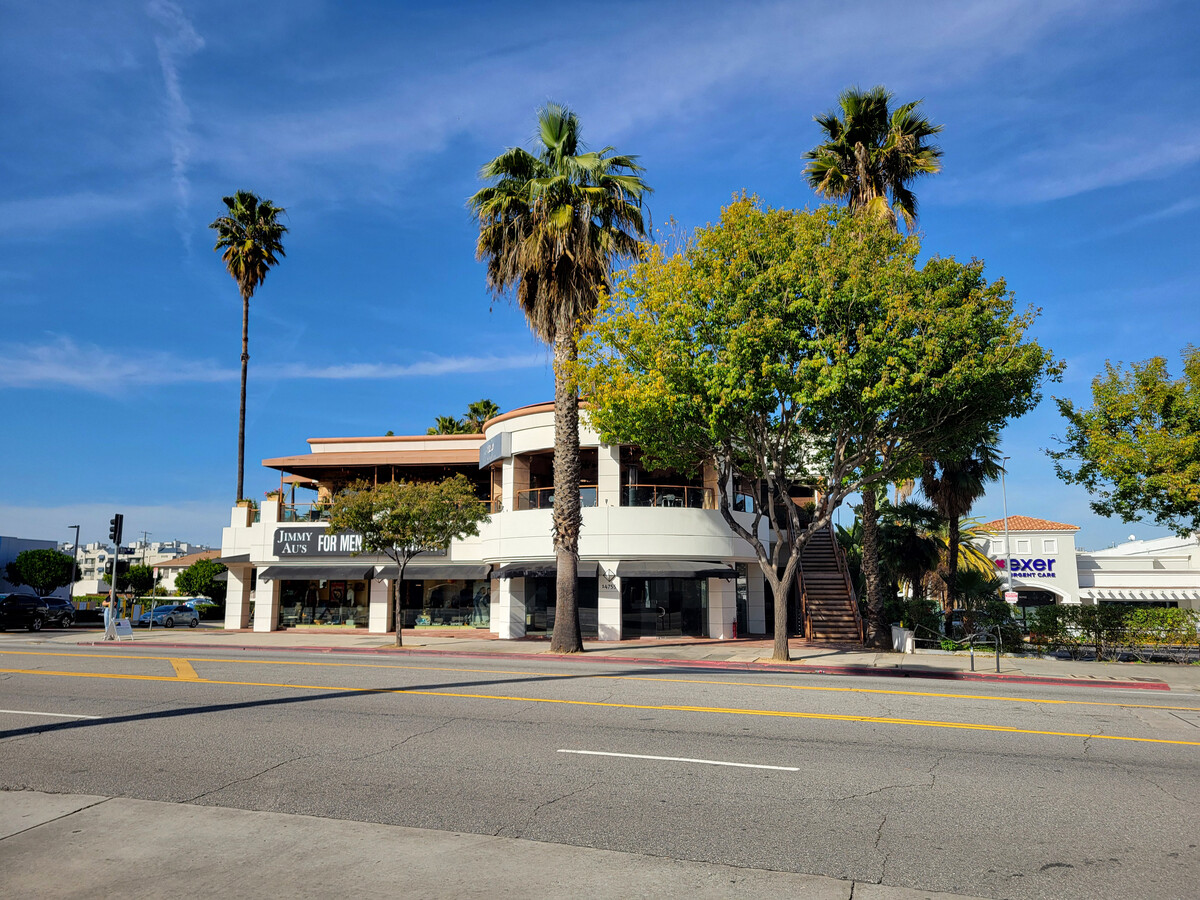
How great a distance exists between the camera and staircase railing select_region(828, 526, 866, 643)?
28547 mm

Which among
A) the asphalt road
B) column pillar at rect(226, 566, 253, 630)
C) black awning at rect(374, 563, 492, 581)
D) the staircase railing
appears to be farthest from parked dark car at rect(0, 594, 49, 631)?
the staircase railing

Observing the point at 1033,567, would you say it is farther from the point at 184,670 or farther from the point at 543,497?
the point at 184,670

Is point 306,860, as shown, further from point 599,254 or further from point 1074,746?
point 599,254

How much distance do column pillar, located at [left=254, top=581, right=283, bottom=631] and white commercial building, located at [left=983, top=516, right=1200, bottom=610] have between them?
38175 mm

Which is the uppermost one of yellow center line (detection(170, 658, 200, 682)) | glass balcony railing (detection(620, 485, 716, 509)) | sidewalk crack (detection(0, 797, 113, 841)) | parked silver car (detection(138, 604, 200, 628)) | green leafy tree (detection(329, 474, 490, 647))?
glass balcony railing (detection(620, 485, 716, 509))

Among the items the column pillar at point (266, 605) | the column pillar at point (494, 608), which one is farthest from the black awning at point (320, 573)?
the column pillar at point (494, 608)

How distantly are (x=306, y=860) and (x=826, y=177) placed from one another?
26295mm

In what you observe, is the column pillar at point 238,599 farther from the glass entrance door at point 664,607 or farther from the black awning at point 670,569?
the black awning at point 670,569

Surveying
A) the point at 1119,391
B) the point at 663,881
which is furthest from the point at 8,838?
the point at 1119,391

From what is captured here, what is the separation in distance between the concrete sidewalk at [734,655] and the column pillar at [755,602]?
3.70 meters

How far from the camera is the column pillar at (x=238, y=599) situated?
37438 mm

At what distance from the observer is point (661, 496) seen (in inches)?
1152

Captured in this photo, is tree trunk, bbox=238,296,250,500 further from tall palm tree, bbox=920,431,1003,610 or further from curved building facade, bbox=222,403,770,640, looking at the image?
tall palm tree, bbox=920,431,1003,610

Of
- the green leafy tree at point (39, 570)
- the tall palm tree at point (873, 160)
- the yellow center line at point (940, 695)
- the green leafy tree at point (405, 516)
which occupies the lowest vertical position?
the yellow center line at point (940, 695)
